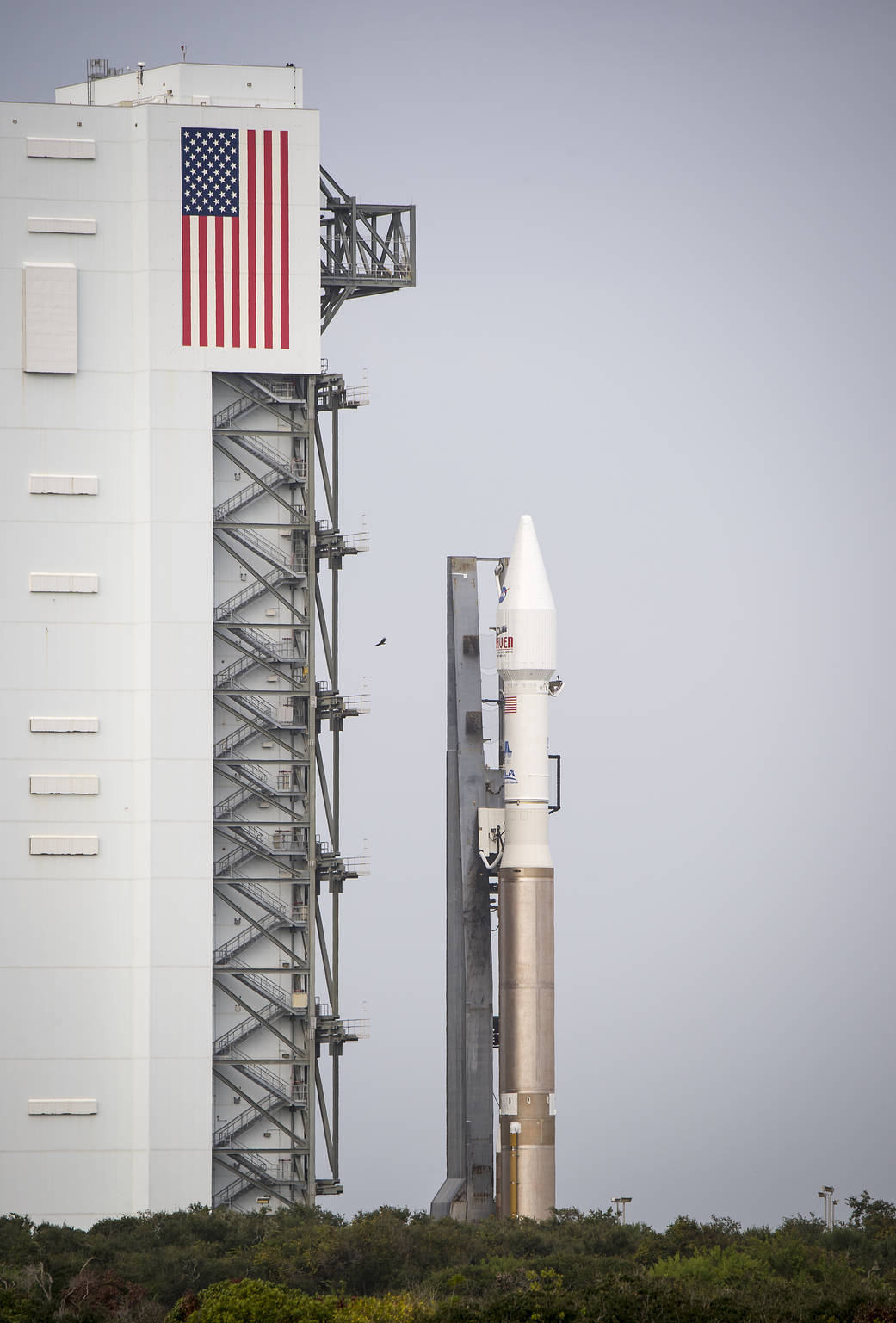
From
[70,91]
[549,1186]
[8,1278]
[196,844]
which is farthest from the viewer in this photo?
[70,91]

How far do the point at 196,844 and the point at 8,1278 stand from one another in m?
15.4

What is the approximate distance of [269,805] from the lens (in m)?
64.6

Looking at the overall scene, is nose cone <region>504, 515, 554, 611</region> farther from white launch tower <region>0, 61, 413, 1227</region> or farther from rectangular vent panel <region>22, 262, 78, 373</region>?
rectangular vent panel <region>22, 262, 78, 373</region>

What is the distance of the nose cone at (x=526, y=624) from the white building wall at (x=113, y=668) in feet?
28.0

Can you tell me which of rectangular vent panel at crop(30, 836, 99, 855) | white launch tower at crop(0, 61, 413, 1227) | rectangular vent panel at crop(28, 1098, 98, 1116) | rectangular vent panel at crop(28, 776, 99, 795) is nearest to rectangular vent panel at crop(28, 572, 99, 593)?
white launch tower at crop(0, 61, 413, 1227)

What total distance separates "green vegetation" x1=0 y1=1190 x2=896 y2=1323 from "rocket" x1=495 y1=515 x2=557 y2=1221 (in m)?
1.90

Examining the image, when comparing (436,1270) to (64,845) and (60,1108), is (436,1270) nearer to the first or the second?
(60,1108)

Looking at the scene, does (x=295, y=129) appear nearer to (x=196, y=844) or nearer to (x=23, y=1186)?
(x=196, y=844)

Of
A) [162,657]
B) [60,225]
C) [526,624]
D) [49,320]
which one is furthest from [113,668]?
[60,225]

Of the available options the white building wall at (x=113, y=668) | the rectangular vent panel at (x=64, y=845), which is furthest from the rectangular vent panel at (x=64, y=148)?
the rectangular vent panel at (x=64, y=845)

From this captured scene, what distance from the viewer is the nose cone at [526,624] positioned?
59312 mm

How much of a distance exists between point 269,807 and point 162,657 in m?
5.56

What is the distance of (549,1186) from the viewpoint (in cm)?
5709

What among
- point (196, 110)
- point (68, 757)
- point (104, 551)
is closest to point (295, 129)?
point (196, 110)
